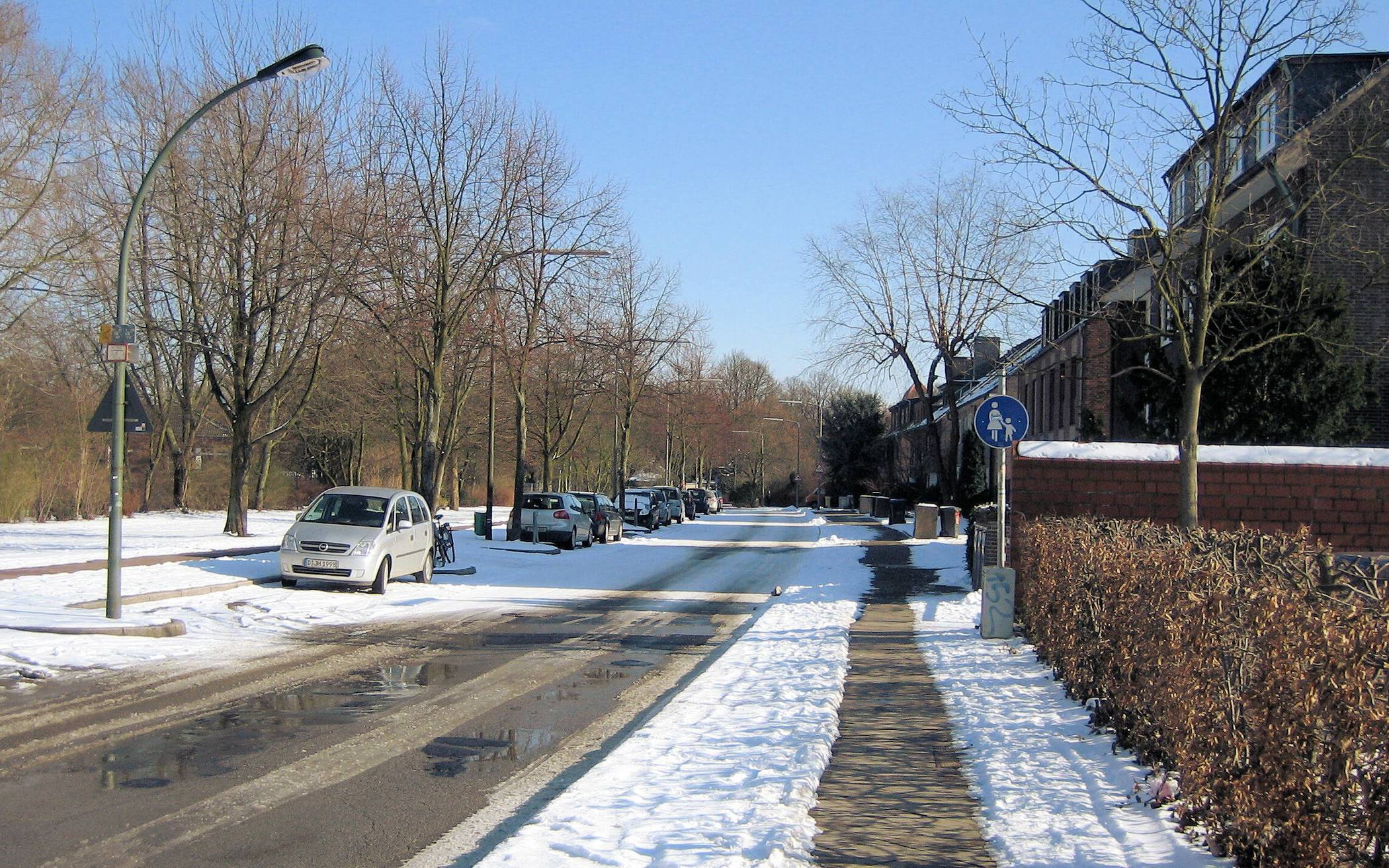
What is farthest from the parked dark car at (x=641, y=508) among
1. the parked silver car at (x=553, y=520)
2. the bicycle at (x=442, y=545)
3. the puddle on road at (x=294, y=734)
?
the puddle on road at (x=294, y=734)

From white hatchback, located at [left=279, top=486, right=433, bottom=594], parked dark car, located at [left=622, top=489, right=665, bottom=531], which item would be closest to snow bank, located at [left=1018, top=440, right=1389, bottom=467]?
white hatchback, located at [left=279, top=486, right=433, bottom=594]

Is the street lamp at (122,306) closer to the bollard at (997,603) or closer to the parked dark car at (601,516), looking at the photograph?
the bollard at (997,603)

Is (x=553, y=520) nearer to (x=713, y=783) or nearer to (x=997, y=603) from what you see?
(x=997, y=603)

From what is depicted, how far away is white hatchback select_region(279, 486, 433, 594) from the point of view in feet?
59.1

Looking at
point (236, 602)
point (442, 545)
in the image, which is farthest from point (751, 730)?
point (442, 545)

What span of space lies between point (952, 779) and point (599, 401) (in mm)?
51313

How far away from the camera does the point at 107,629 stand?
1253 cm

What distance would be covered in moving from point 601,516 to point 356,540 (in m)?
19.6

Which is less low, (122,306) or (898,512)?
(122,306)

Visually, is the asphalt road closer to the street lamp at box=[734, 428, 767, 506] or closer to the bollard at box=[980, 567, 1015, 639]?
the bollard at box=[980, 567, 1015, 639]

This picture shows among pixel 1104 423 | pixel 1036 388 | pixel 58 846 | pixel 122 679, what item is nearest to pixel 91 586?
pixel 122 679

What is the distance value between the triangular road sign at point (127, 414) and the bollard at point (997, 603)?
10.2m

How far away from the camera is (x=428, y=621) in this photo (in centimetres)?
1578

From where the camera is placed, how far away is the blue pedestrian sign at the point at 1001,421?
45.1ft
